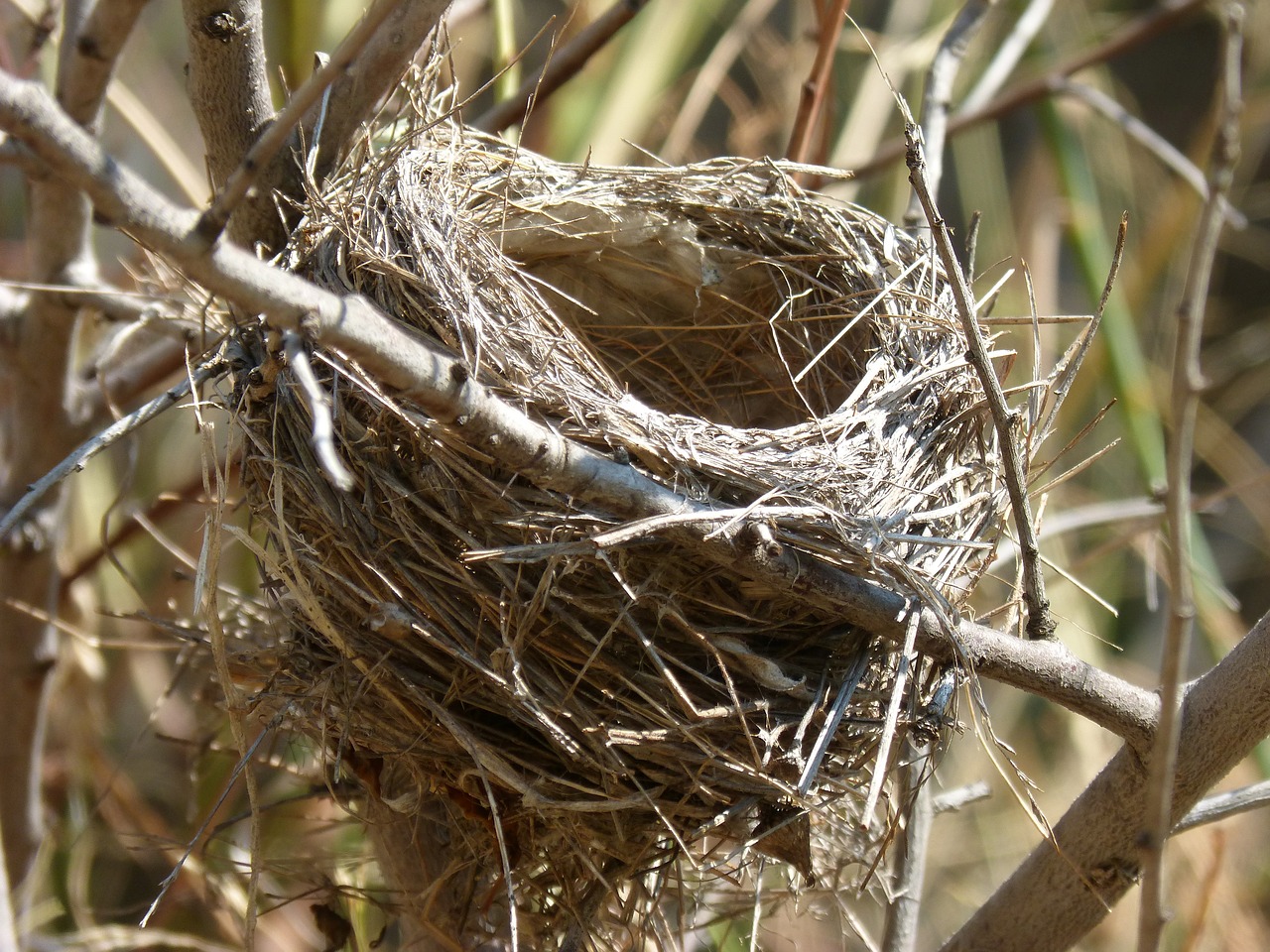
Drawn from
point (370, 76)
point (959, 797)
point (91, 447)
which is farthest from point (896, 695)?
point (370, 76)

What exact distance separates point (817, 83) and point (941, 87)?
194 millimetres

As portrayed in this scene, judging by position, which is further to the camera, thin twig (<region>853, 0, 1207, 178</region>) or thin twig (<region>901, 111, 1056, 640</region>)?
thin twig (<region>853, 0, 1207, 178</region>)

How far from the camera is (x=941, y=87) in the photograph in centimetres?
168

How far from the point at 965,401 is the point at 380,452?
26.8 inches

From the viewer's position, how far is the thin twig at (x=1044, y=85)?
218 cm

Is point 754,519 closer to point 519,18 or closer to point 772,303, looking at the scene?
point 772,303

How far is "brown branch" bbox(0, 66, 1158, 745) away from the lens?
26.0 inches

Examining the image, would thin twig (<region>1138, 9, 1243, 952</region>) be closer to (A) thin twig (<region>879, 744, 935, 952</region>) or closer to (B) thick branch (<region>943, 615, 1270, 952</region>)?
(B) thick branch (<region>943, 615, 1270, 952</region>)

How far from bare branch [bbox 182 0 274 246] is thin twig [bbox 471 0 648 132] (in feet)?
1.32

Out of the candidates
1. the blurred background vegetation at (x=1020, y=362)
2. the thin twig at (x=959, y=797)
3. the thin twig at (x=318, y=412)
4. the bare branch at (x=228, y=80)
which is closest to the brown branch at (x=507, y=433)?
the thin twig at (x=318, y=412)

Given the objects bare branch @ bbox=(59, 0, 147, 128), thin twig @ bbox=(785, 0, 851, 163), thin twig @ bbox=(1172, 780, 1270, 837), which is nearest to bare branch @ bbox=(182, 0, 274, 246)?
bare branch @ bbox=(59, 0, 147, 128)

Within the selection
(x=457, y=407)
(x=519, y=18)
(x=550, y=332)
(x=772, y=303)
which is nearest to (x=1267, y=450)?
(x=519, y=18)

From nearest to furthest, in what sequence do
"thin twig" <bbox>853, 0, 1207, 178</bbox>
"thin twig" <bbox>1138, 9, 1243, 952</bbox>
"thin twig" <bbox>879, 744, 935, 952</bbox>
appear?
1. "thin twig" <bbox>1138, 9, 1243, 952</bbox>
2. "thin twig" <bbox>879, 744, 935, 952</bbox>
3. "thin twig" <bbox>853, 0, 1207, 178</bbox>

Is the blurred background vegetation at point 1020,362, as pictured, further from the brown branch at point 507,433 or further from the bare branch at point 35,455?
the brown branch at point 507,433
